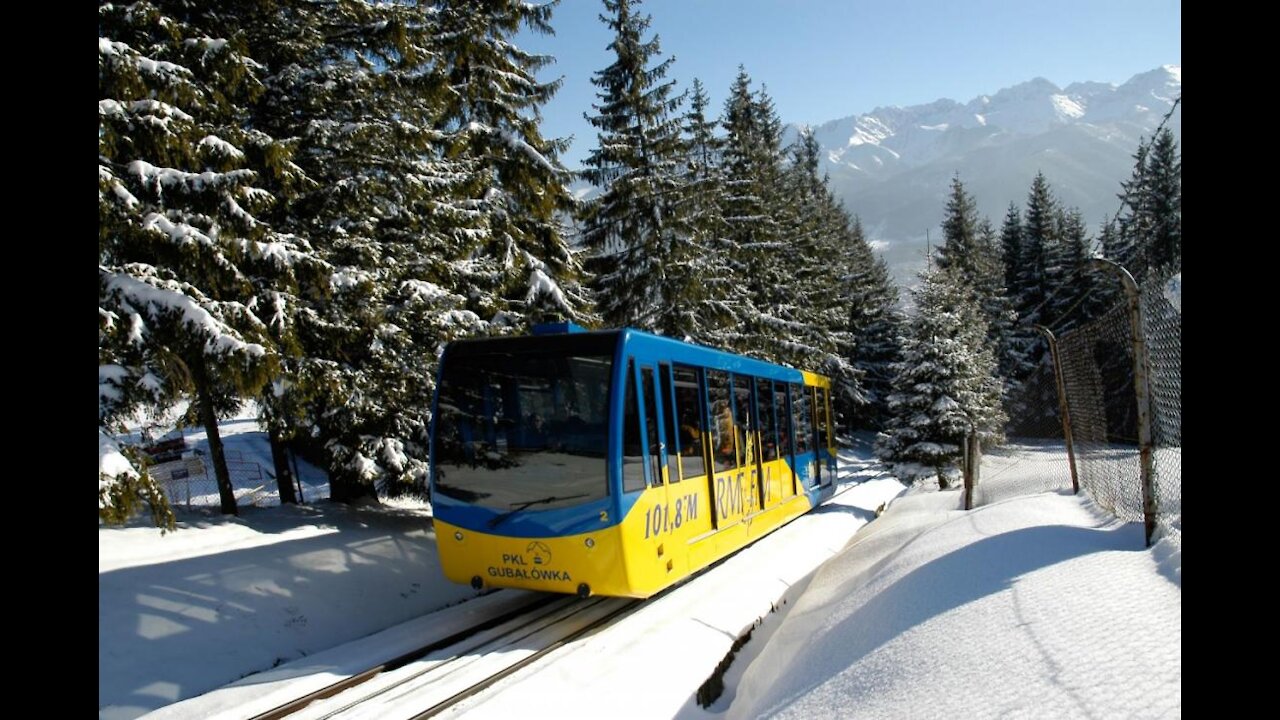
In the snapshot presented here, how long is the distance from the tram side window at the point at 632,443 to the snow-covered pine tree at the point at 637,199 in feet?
41.1

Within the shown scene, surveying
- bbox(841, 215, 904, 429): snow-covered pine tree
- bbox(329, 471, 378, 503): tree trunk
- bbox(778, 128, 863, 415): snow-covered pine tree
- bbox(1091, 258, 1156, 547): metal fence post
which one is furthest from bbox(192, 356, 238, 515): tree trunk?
bbox(841, 215, 904, 429): snow-covered pine tree

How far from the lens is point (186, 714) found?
6008 millimetres

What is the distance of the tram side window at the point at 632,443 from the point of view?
8070 millimetres

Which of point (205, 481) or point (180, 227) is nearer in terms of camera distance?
point (180, 227)

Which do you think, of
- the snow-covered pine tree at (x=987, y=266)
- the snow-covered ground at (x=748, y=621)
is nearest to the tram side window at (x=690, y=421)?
the snow-covered ground at (x=748, y=621)

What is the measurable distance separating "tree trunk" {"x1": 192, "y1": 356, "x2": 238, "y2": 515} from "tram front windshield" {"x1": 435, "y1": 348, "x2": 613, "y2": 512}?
3529 millimetres

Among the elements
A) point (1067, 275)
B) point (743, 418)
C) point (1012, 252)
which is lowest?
point (743, 418)

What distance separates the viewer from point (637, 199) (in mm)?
21422

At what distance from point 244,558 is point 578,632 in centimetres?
477

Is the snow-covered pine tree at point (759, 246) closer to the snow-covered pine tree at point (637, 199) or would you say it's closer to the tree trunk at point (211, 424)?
the snow-covered pine tree at point (637, 199)

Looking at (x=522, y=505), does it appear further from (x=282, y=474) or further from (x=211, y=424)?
(x=282, y=474)

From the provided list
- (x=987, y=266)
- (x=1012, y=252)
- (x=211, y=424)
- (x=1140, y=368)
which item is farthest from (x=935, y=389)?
(x=1012, y=252)

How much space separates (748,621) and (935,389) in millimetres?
18911
